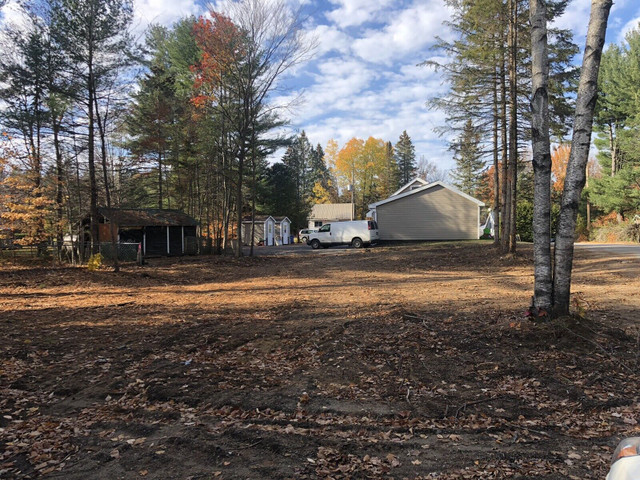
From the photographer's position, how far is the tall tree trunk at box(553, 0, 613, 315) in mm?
5133

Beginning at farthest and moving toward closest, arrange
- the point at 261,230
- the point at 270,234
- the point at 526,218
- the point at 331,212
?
the point at 331,212 → the point at 270,234 → the point at 261,230 → the point at 526,218

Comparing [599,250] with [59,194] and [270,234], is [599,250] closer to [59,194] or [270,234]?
[59,194]

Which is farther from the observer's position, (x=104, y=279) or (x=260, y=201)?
(x=260, y=201)

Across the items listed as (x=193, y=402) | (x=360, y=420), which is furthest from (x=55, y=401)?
(x=360, y=420)

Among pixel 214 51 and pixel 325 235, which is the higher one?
pixel 214 51

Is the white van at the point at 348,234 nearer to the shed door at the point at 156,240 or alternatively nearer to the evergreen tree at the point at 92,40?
the shed door at the point at 156,240

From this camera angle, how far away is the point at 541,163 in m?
5.64

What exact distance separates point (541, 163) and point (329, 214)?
157ft

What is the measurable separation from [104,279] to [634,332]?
46.3 feet

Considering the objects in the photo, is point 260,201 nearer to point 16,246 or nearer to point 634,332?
point 16,246

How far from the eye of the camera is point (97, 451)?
3016mm

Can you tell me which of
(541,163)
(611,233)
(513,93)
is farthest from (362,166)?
(541,163)

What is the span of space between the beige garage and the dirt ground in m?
19.1

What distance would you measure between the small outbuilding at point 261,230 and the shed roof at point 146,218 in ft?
47.1
